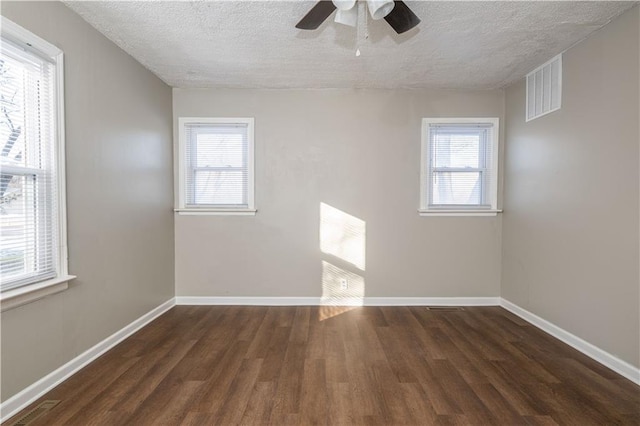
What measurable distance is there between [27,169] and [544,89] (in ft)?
13.7

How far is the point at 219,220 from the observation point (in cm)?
362

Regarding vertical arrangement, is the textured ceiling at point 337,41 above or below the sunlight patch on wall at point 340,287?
above

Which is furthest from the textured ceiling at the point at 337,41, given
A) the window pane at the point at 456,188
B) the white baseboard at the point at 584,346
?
the white baseboard at the point at 584,346

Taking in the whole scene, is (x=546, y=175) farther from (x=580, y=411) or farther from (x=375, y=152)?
(x=580, y=411)

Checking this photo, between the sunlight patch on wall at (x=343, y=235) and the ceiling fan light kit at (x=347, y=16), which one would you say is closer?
the ceiling fan light kit at (x=347, y=16)

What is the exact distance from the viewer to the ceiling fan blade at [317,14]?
71.0 inches

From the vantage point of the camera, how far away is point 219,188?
3.65 meters

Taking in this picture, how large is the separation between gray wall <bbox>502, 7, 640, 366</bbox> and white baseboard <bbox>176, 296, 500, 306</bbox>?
1.63ft

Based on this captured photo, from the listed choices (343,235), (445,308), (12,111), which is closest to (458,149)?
(343,235)

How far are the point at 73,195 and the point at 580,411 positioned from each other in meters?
3.56

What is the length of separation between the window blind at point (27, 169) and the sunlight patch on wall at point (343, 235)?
241cm

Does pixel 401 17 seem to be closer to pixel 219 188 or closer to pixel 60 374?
pixel 219 188

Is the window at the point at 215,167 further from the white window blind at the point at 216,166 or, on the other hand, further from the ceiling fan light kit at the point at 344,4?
the ceiling fan light kit at the point at 344,4

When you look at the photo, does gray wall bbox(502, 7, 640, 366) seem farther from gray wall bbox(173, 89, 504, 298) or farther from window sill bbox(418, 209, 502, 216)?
gray wall bbox(173, 89, 504, 298)
